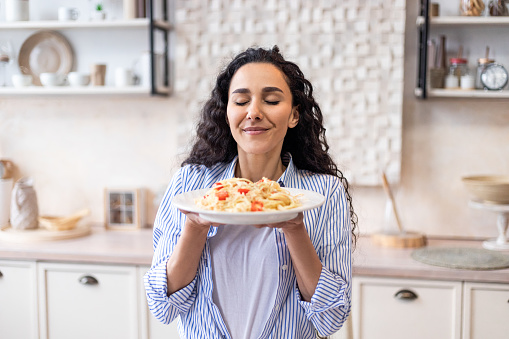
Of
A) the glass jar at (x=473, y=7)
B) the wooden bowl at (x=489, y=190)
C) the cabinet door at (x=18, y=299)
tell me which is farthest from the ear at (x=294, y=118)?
the cabinet door at (x=18, y=299)

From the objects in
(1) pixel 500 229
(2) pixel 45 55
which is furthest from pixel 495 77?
(2) pixel 45 55

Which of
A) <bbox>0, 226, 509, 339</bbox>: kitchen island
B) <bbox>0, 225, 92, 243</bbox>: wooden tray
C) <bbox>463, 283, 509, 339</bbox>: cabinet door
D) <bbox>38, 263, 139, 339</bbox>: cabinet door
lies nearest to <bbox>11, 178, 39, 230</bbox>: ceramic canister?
<bbox>0, 225, 92, 243</bbox>: wooden tray

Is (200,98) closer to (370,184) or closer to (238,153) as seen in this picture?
(370,184)

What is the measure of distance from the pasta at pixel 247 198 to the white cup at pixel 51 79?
5.84 feet

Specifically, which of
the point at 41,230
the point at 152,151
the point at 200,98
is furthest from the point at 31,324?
the point at 200,98

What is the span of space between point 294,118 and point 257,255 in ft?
1.24

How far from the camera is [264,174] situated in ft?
4.99

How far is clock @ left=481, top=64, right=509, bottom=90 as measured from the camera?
2.53m

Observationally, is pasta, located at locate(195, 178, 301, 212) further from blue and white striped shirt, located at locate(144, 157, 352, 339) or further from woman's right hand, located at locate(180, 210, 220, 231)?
blue and white striped shirt, located at locate(144, 157, 352, 339)

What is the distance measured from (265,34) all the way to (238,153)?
4.53 ft

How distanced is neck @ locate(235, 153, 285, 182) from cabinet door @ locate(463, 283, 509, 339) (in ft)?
3.77

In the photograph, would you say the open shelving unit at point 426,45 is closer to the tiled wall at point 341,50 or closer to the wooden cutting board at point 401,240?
the tiled wall at point 341,50

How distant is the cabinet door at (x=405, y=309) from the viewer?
7.44 ft

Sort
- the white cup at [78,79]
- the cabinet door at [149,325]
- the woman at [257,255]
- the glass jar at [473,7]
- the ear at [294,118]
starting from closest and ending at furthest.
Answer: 1. the woman at [257,255]
2. the ear at [294,118]
3. the cabinet door at [149,325]
4. the glass jar at [473,7]
5. the white cup at [78,79]
